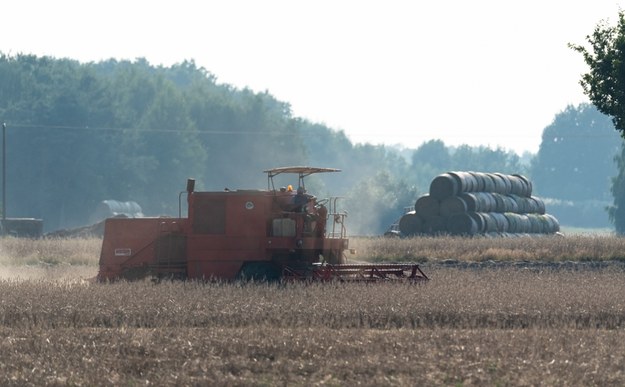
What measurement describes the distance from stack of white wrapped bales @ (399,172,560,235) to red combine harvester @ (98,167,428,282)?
25181 mm

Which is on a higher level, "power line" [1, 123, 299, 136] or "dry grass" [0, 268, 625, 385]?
"power line" [1, 123, 299, 136]

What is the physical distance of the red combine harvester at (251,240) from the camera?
2756cm

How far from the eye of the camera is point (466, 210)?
53.6 m

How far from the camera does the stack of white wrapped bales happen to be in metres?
53.2

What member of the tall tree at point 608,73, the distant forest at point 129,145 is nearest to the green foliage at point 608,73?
the tall tree at point 608,73

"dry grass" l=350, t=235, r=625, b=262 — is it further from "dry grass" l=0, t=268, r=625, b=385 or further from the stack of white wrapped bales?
"dry grass" l=0, t=268, r=625, b=385

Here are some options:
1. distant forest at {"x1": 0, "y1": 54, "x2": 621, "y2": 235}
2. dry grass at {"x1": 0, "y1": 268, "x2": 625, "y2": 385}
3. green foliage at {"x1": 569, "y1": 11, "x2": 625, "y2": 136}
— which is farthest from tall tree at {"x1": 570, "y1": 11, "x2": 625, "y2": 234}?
distant forest at {"x1": 0, "y1": 54, "x2": 621, "y2": 235}

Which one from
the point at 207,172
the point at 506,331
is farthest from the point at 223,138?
the point at 506,331

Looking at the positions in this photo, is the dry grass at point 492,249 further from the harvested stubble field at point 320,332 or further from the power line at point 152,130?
the power line at point 152,130

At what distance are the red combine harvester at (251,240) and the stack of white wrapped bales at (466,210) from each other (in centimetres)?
2518

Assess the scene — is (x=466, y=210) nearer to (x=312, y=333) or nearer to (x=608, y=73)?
(x=608, y=73)

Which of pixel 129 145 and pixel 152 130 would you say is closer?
pixel 129 145

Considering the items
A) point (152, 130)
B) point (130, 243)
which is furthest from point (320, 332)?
point (152, 130)

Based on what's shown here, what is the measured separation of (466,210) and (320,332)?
35.2 meters
